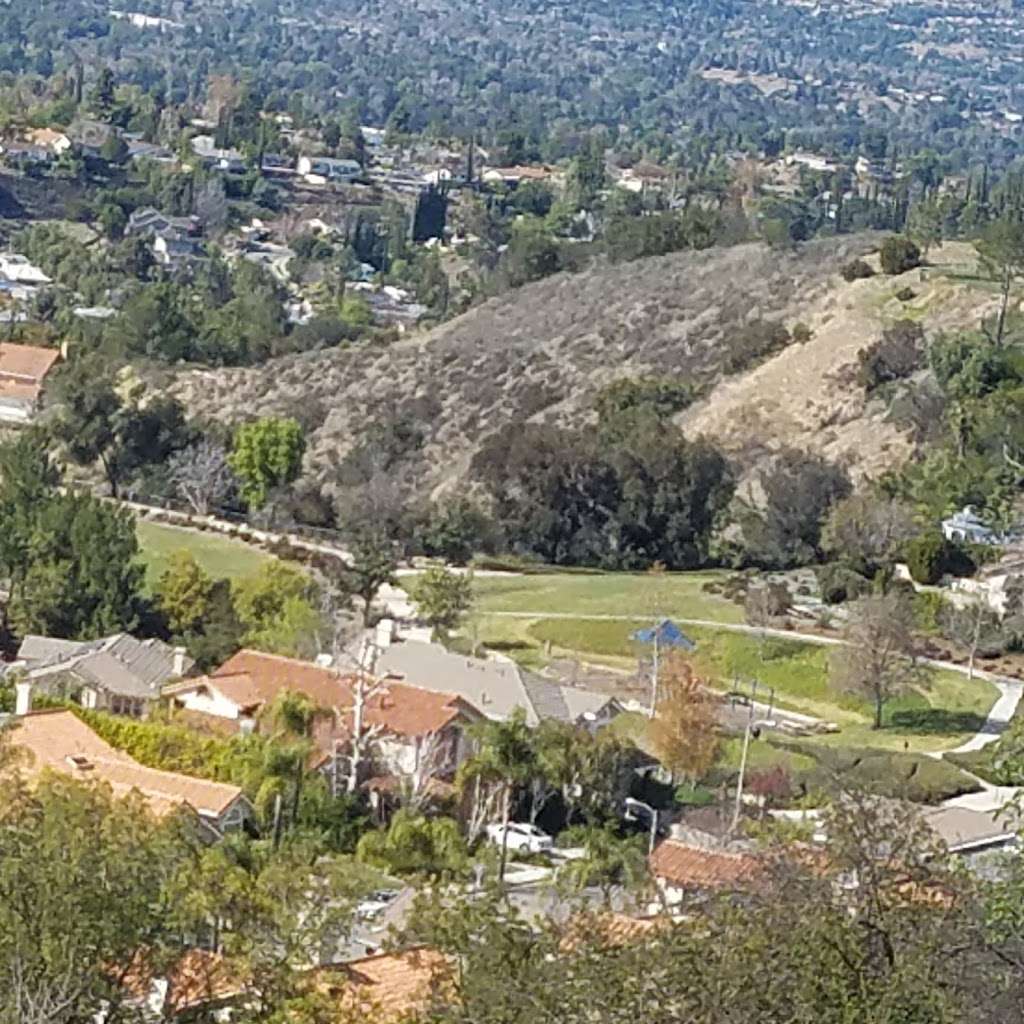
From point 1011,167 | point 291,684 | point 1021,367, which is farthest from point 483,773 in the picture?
point 1011,167

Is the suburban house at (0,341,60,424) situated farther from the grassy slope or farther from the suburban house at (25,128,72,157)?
the suburban house at (25,128,72,157)

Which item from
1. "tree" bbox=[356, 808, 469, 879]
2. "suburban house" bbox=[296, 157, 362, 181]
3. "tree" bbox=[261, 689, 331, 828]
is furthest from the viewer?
"suburban house" bbox=[296, 157, 362, 181]

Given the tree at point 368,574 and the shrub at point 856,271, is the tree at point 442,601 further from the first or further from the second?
the shrub at point 856,271

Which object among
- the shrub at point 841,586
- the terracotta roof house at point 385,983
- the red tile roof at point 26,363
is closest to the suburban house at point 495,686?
the shrub at point 841,586

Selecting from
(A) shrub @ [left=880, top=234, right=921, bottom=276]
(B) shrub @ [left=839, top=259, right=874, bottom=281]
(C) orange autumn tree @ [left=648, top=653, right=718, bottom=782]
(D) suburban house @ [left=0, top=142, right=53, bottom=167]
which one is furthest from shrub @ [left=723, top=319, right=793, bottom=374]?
(D) suburban house @ [left=0, top=142, right=53, bottom=167]

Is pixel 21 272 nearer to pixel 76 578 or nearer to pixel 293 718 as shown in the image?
pixel 76 578

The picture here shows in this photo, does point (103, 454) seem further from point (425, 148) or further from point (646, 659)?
point (425, 148)
